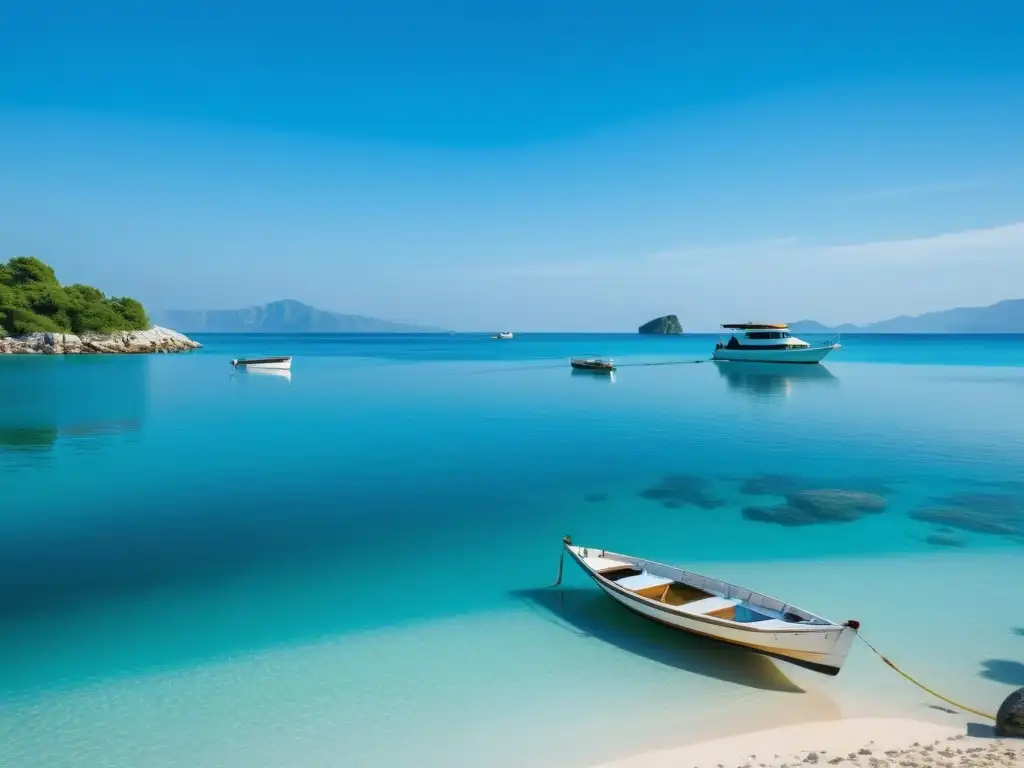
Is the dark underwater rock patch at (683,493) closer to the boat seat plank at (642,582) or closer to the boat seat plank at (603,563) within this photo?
the boat seat plank at (603,563)

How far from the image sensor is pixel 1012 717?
10.2m

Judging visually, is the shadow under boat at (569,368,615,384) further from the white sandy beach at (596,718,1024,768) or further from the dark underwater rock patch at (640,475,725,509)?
the white sandy beach at (596,718,1024,768)

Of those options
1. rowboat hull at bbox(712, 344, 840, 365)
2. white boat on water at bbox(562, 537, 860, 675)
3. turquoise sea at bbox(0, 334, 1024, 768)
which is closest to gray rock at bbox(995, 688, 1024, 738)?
turquoise sea at bbox(0, 334, 1024, 768)

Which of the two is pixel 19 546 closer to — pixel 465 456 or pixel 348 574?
pixel 348 574

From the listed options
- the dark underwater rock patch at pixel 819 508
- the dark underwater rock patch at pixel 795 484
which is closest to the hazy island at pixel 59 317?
the dark underwater rock patch at pixel 795 484

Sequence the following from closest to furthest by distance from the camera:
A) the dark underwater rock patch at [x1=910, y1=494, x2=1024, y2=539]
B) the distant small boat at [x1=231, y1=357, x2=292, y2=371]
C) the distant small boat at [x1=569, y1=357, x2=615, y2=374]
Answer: the dark underwater rock patch at [x1=910, y1=494, x2=1024, y2=539], the distant small boat at [x1=569, y1=357, x2=615, y2=374], the distant small boat at [x1=231, y1=357, x2=292, y2=371]

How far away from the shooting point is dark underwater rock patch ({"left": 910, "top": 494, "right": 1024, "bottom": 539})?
72.6ft

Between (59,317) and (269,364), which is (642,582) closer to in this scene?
(269,364)

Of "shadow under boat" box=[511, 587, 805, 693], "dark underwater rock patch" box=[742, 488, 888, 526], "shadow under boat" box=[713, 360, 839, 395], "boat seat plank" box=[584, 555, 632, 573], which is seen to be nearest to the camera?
"shadow under boat" box=[511, 587, 805, 693]

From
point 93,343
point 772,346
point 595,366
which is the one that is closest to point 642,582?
point 595,366

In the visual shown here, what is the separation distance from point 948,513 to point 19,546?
31314 mm

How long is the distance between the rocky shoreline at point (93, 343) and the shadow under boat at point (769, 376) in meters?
104

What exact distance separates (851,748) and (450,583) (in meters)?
9.90

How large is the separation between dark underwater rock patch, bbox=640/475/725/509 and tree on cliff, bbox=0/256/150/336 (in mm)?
119442
